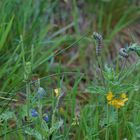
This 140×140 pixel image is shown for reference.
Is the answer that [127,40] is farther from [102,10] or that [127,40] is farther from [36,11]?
[36,11]

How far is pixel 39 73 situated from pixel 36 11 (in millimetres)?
355

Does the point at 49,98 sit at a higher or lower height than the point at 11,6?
Answer: lower

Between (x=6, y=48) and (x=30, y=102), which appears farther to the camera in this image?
(x=6, y=48)

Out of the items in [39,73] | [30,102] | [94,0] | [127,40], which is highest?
[94,0]

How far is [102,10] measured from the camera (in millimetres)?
2961

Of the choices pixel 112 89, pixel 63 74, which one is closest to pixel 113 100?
pixel 112 89

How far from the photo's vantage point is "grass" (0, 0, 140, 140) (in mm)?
1792

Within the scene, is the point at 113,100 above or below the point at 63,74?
below

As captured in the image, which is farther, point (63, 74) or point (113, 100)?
point (63, 74)

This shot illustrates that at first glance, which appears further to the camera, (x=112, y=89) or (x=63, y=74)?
(x=63, y=74)

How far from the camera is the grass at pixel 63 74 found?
1.79 metres

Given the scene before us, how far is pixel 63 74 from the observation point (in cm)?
206

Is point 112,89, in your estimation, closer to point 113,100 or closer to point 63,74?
point 113,100

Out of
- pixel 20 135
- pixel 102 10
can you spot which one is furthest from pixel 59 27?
pixel 20 135
